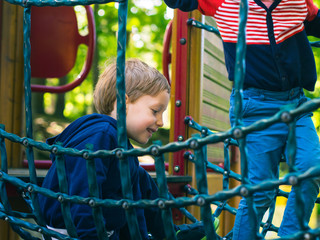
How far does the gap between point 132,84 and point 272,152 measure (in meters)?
0.62

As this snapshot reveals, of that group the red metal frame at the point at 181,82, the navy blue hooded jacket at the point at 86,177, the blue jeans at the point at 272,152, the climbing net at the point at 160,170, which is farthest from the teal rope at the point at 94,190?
the red metal frame at the point at 181,82

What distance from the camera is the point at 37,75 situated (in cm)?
347

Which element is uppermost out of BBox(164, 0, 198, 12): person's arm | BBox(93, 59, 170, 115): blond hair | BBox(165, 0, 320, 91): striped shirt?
BBox(164, 0, 198, 12): person's arm

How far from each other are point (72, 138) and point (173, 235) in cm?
53

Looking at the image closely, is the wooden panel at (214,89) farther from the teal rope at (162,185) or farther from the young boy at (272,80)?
the teal rope at (162,185)

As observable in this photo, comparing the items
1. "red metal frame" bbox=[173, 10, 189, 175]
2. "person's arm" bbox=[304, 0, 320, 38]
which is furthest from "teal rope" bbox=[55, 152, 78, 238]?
"red metal frame" bbox=[173, 10, 189, 175]

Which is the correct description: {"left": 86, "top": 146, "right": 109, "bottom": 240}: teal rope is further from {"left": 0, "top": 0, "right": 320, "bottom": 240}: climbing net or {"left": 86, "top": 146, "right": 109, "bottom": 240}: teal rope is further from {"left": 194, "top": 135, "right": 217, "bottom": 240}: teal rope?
{"left": 194, "top": 135, "right": 217, "bottom": 240}: teal rope

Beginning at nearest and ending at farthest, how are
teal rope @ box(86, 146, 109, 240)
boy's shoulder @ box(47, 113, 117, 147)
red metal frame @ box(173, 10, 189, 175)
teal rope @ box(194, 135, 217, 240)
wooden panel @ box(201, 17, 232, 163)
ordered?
1. teal rope @ box(194, 135, 217, 240)
2. teal rope @ box(86, 146, 109, 240)
3. boy's shoulder @ box(47, 113, 117, 147)
4. red metal frame @ box(173, 10, 189, 175)
5. wooden panel @ box(201, 17, 232, 163)

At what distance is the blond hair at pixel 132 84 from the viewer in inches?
69.2

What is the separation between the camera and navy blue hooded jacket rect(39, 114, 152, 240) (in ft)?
4.59

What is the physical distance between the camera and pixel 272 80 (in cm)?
192

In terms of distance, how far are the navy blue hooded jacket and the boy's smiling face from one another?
135mm

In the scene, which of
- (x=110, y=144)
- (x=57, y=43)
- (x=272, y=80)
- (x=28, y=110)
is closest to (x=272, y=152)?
(x=272, y=80)

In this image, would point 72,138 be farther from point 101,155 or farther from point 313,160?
point 313,160
